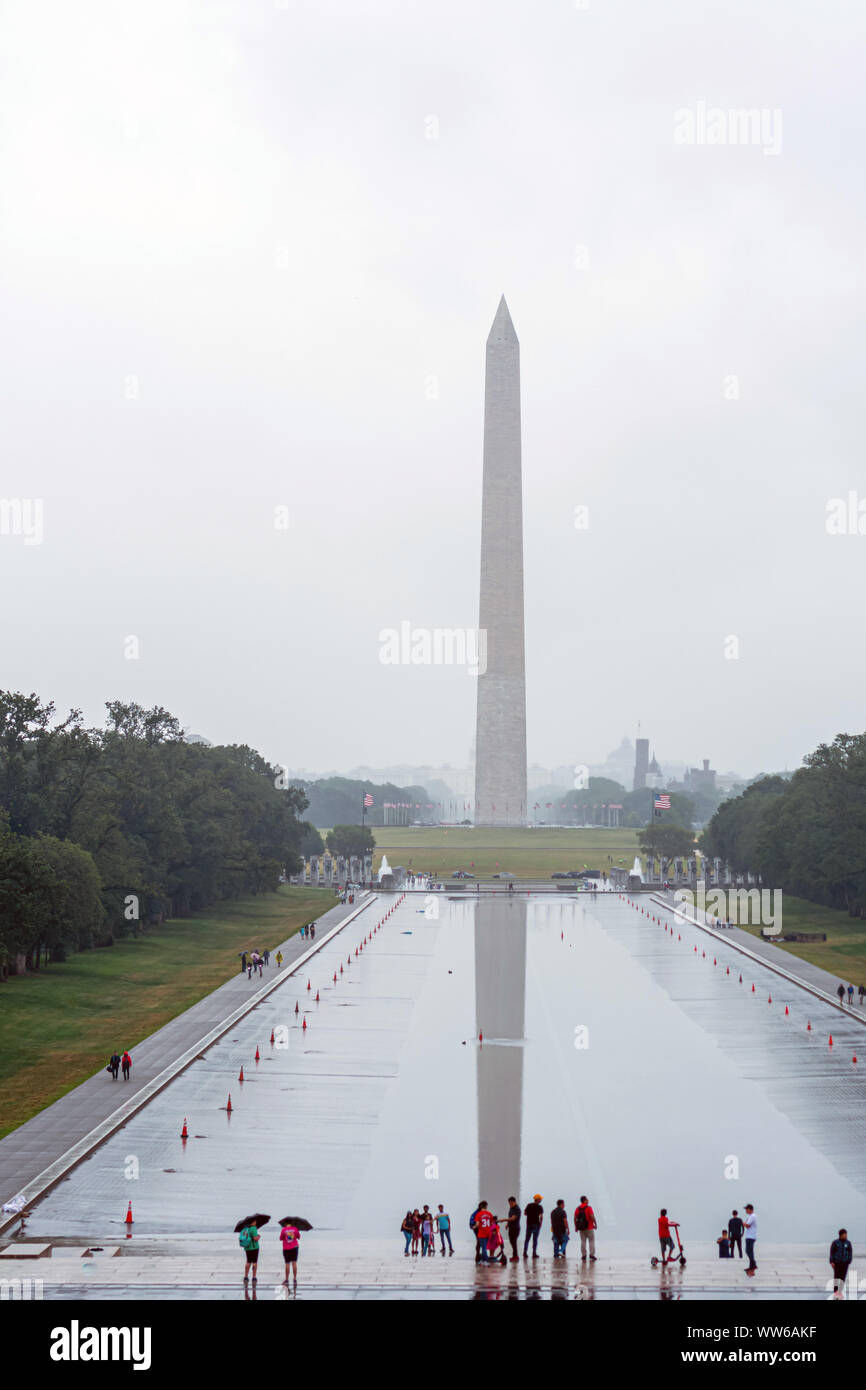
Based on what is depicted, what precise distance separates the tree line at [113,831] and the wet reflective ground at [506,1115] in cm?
838

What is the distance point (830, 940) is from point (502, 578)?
209 ft

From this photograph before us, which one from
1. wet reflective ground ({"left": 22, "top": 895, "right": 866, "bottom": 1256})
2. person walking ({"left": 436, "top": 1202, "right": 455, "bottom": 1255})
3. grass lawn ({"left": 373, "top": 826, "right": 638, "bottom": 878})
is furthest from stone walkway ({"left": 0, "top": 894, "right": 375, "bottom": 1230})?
grass lawn ({"left": 373, "top": 826, "right": 638, "bottom": 878})

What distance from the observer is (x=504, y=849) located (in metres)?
115

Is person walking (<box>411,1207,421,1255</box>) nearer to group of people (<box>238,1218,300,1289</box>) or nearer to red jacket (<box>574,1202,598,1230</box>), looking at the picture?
group of people (<box>238,1218,300,1289</box>)

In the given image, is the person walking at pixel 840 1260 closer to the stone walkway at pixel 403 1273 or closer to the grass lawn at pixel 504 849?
the stone walkway at pixel 403 1273

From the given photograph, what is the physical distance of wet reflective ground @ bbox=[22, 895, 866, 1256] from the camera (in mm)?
22266

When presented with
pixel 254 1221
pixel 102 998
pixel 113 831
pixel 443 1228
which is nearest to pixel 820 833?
pixel 113 831

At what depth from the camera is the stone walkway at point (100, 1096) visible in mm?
24625

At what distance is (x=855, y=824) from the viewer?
67.9 meters

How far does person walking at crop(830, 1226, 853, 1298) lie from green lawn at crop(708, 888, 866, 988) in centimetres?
2928

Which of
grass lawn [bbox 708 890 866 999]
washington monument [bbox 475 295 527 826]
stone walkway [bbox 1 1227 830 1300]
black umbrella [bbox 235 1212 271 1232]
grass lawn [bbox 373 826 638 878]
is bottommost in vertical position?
stone walkway [bbox 1 1227 830 1300]

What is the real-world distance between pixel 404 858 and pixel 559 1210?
91.6 meters
